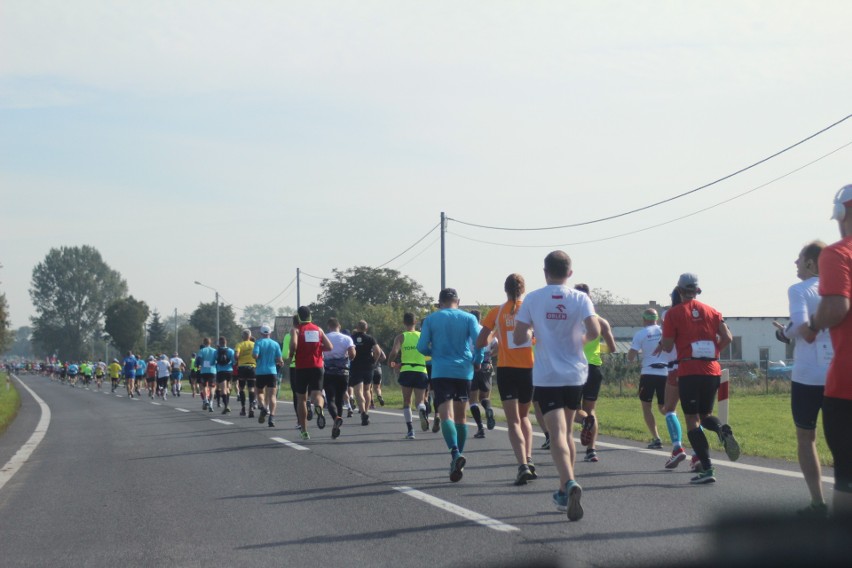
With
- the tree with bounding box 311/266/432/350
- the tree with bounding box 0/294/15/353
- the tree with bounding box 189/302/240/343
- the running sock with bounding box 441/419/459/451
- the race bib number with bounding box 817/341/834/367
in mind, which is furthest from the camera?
the tree with bounding box 189/302/240/343

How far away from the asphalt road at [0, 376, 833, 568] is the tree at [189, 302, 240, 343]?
9416 centimetres

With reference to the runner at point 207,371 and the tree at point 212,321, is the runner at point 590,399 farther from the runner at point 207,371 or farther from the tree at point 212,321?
the tree at point 212,321

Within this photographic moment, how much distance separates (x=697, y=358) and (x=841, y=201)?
4675 mm

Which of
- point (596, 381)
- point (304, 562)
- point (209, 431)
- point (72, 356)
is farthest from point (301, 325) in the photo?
point (72, 356)

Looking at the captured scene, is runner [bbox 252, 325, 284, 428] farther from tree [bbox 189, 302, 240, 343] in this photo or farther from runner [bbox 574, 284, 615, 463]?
tree [bbox 189, 302, 240, 343]

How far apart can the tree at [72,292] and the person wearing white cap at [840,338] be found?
510ft

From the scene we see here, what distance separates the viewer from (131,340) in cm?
12031

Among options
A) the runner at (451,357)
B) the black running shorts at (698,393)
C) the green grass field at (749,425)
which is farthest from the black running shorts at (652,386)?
the runner at (451,357)

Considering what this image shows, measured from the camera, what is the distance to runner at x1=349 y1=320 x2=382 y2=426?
17750 mm

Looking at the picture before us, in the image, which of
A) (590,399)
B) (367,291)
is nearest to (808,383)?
(590,399)

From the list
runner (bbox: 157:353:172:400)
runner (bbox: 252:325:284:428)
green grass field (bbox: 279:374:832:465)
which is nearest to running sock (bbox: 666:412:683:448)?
green grass field (bbox: 279:374:832:465)

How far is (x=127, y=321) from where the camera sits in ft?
394

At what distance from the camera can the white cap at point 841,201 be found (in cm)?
473

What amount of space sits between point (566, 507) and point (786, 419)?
1405cm
